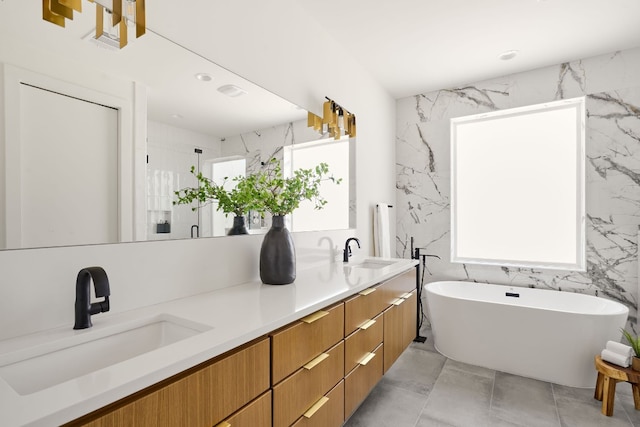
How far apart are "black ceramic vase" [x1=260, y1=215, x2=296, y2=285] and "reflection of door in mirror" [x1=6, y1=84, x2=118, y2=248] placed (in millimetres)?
709

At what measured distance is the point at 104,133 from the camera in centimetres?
116

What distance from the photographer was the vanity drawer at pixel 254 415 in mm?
947

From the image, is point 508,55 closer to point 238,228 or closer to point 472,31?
point 472,31

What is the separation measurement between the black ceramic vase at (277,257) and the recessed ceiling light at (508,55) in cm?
254

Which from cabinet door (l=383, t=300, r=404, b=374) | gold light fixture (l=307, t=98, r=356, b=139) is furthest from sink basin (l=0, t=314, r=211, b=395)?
gold light fixture (l=307, t=98, r=356, b=139)

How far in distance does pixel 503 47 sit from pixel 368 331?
2.58m

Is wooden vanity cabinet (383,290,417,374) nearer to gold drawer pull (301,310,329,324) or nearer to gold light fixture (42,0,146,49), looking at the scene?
gold drawer pull (301,310,329,324)

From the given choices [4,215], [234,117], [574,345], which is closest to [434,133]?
[574,345]

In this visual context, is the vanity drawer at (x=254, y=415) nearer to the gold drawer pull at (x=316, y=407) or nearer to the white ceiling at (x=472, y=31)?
the gold drawer pull at (x=316, y=407)

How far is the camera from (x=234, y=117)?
69.0 inches

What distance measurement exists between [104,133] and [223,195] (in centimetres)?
60

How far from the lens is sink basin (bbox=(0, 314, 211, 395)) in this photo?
83cm

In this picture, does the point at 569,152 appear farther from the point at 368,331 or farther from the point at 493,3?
the point at 368,331

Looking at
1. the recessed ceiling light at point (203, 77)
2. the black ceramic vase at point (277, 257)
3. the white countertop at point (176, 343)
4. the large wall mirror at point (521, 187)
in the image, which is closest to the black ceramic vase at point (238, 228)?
the black ceramic vase at point (277, 257)
